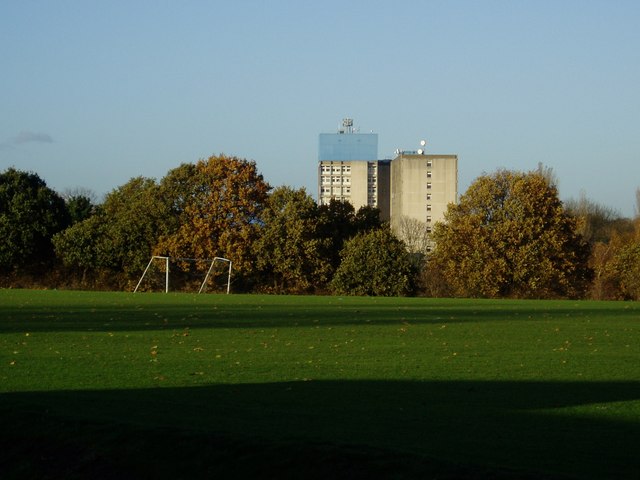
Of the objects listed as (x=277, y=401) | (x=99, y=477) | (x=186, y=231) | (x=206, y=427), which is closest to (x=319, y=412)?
(x=277, y=401)

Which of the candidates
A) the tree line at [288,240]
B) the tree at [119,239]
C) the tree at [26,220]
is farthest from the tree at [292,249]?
the tree at [26,220]

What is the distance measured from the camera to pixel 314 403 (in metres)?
11.7

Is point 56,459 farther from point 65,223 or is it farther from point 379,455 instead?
point 65,223

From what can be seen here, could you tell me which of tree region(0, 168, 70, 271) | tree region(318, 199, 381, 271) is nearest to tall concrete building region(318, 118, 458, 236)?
tree region(318, 199, 381, 271)

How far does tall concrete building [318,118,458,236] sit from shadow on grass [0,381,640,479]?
113484 millimetres

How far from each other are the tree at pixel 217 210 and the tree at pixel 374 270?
22.8 feet

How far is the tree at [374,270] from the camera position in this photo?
67250mm

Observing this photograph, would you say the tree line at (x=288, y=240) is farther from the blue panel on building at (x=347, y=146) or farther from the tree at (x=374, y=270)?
the blue panel on building at (x=347, y=146)

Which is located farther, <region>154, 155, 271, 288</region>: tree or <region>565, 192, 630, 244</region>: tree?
<region>565, 192, 630, 244</region>: tree

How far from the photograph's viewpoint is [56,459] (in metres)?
8.95

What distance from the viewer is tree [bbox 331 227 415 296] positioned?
6725 centimetres

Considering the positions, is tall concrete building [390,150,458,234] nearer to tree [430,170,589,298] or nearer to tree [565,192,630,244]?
tree [565,192,630,244]

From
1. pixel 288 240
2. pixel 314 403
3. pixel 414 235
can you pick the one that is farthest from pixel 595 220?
pixel 314 403

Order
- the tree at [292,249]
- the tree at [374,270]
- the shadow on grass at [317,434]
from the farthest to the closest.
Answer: the tree at [292,249] < the tree at [374,270] < the shadow on grass at [317,434]
